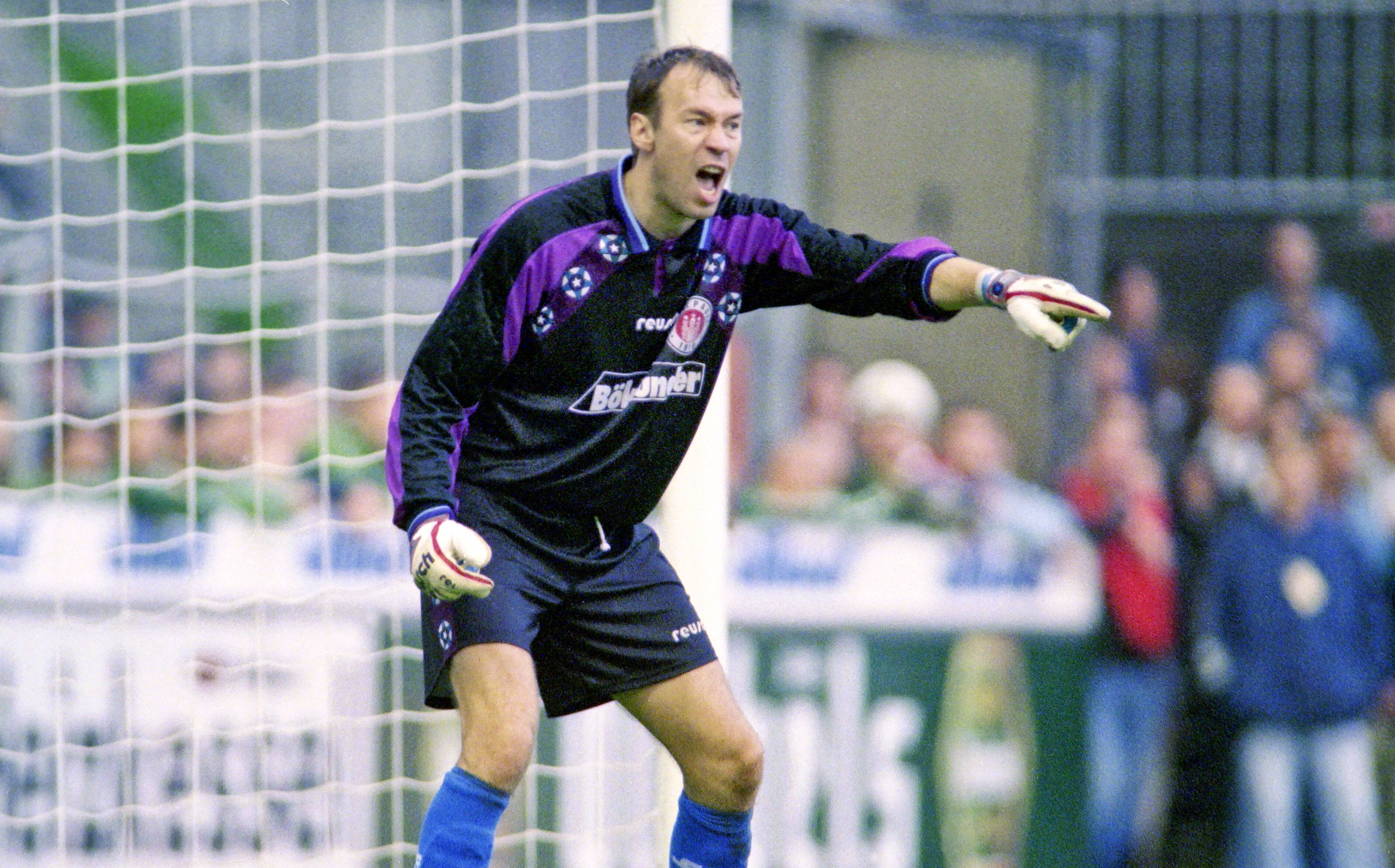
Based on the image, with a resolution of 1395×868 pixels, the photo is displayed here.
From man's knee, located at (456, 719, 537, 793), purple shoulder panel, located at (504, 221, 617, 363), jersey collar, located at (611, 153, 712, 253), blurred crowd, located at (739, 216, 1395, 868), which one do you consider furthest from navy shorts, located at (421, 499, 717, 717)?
blurred crowd, located at (739, 216, 1395, 868)

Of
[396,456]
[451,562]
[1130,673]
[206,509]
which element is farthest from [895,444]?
[451,562]

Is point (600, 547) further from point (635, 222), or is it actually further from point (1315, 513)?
point (1315, 513)

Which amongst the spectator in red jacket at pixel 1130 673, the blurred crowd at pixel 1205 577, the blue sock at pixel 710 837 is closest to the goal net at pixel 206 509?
the blue sock at pixel 710 837

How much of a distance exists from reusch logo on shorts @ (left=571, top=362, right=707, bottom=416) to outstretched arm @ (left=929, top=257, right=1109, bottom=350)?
63 centimetres

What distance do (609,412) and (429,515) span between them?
20.0 inches

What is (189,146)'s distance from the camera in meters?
5.51

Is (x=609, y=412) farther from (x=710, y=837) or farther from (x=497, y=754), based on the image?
(x=710, y=837)

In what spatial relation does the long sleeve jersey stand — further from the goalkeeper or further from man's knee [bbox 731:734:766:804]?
man's knee [bbox 731:734:766:804]

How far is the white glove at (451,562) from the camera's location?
3.35 metres

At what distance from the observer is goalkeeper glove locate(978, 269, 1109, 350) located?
3.42 metres

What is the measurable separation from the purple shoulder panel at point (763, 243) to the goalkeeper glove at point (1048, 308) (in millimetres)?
555

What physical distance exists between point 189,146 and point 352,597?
1569mm

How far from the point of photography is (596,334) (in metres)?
3.76

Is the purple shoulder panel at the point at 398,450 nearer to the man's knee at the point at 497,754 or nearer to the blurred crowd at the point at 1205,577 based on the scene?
the man's knee at the point at 497,754
